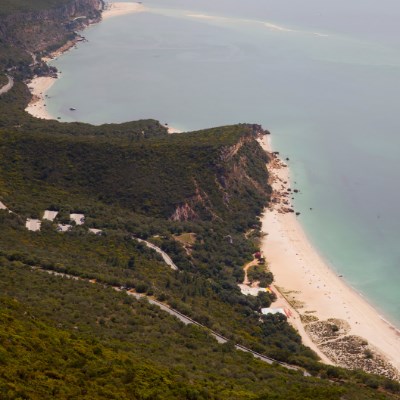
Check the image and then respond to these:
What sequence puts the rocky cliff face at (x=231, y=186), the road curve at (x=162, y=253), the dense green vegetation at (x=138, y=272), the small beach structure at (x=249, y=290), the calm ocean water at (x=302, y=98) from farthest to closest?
the calm ocean water at (x=302, y=98) < the rocky cliff face at (x=231, y=186) < the road curve at (x=162, y=253) < the small beach structure at (x=249, y=290) < the dense green vegetation at (x=138, y=272)

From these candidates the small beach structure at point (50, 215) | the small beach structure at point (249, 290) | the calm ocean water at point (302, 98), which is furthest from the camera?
the calm ocean water at point (302, 98)

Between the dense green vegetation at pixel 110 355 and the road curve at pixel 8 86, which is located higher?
the dense green vegetation at pixel 110 355

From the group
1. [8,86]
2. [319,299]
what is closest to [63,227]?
[319,299]

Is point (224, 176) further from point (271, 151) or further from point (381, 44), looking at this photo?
point (381, 44)

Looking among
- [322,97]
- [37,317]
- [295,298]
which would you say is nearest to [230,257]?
[295,298]

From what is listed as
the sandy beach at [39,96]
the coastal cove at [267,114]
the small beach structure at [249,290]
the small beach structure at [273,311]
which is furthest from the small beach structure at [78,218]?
the sandy beach at [39,96]

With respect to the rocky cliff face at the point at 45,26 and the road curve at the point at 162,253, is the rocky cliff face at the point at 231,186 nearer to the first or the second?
the road curve at the point at 162,253

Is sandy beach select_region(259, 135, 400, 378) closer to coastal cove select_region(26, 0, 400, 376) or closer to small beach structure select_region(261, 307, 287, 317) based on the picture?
coastal cove select_region(26, 0, 400, 376)
